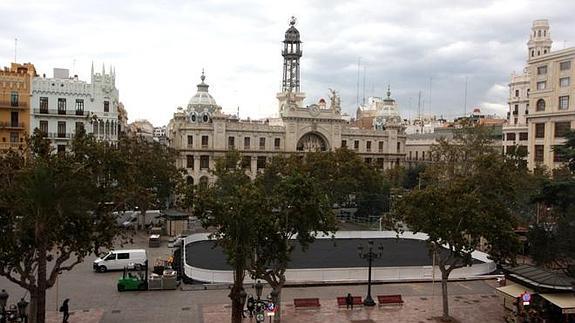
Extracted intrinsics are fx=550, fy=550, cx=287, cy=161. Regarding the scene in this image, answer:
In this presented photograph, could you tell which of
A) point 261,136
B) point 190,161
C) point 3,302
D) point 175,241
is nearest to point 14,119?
point 175,241

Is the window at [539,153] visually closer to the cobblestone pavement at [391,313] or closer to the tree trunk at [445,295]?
the cobblestone pavement at [391,313]

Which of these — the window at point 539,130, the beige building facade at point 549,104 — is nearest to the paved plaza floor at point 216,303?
the beige building facade at point 549,104

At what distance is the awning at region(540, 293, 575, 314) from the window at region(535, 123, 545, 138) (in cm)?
3838

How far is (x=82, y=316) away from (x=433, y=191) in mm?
15537

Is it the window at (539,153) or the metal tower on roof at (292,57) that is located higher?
the metal tower on roof at (292,57)

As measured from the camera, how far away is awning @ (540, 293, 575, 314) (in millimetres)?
20297

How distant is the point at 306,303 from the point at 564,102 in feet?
134

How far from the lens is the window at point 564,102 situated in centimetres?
5287

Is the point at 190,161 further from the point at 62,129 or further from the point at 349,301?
the point at 349,301

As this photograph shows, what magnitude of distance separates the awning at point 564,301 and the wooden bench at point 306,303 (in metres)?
9.25

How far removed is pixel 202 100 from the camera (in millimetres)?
72562

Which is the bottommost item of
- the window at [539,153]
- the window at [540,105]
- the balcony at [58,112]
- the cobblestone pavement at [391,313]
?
the cobblestone pavement at [391,313]

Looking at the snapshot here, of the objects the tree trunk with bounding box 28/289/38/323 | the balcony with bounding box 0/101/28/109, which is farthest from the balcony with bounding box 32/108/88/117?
the tree trunk with bounding box 28/289/38/323

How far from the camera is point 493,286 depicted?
29734 millimetres
